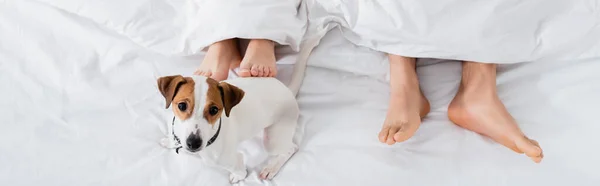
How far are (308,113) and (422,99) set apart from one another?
0.21 m

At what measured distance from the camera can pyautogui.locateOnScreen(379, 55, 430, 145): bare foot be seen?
0.95 metres

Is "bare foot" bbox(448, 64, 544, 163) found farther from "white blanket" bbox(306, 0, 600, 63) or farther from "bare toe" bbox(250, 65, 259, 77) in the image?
"bare toe" bbox(250, 65, 259, 77)

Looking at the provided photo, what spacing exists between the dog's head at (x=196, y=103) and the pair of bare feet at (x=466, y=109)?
0.97 feet

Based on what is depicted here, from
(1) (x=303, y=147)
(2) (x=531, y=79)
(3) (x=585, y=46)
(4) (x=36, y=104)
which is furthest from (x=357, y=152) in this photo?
(4) (x=36, y=104)

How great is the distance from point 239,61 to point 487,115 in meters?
0.48

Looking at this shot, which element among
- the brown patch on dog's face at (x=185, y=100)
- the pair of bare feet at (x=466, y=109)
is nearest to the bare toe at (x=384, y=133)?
the pair of bare feet at (x=466, y=109)

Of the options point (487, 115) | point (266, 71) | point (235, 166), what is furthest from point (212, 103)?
point (487, 115)

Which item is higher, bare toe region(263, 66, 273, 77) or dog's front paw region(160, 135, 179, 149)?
bare toe region(263, 66, 273, 77)

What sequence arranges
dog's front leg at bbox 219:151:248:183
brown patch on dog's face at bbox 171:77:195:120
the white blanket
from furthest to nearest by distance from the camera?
the white blanket, dog's front leg at bbox 219:151:248:183, brown patch on dog's face at bbox 171:77:195:120

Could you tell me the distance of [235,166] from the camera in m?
0.90

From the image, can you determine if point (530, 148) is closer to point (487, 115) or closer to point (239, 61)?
point (487, 115)

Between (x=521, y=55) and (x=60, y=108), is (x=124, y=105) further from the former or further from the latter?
(x=521, y=55)

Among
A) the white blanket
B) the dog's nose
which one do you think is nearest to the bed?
the white blanket

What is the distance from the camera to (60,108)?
3.34ft
